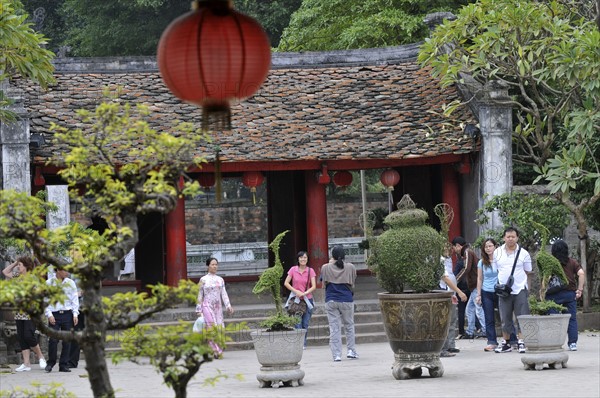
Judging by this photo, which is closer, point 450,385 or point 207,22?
point 207,22

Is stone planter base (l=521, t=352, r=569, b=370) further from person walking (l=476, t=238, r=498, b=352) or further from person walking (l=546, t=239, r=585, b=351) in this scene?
person walking (l=476, t=238, r=498, b=352)

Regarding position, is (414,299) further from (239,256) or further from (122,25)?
(122,25)

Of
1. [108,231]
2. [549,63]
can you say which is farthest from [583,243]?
[108,231]

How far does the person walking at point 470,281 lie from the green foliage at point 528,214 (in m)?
0.75

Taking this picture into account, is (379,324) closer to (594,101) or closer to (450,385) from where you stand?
(594,101)

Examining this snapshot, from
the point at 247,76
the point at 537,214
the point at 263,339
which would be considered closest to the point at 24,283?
the point at 247,76

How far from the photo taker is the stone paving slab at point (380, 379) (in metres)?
11.6

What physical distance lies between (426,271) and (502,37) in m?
6.27

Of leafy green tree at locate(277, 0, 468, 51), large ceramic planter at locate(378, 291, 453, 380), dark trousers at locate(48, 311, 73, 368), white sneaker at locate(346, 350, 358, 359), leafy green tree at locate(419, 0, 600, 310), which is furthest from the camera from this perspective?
leafy green tree at locate(277, 0, 468, 51)

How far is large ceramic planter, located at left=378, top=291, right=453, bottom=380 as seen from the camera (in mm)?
12523

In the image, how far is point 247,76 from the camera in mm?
7301

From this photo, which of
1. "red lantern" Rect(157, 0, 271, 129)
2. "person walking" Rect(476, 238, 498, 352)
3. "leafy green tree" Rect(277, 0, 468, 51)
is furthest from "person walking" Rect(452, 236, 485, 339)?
"red lantern" Rect(157, 0, 271, 129)

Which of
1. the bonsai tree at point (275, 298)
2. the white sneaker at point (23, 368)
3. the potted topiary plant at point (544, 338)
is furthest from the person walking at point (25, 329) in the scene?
the potted topiary plant at point (544, 338)

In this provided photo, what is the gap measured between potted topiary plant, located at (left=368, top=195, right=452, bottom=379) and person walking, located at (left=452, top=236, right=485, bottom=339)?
417cm
